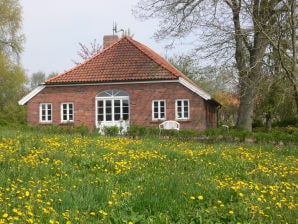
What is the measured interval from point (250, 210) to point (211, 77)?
63.2 feet

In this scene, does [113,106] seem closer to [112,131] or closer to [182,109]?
[182,109]

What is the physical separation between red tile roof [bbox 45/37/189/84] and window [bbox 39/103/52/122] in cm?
178

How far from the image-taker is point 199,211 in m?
6.54

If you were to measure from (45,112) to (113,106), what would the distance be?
525cm

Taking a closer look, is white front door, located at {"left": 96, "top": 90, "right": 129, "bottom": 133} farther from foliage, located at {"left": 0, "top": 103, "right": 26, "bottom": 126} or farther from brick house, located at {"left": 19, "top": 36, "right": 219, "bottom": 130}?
foliage, located at {"left": 0, "top": 103, "right": 26, "bottom": 126}

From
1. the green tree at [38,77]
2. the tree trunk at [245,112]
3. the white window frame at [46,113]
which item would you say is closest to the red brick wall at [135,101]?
the white window frame at [46,113]

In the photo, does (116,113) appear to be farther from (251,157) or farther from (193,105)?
(251,157)

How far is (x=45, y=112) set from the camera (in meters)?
32.3

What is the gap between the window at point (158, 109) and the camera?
3006 centimetres

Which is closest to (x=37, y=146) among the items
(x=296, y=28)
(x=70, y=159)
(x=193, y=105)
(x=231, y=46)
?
(x=70, y=159)

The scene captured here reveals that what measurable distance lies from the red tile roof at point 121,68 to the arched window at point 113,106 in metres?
1.08

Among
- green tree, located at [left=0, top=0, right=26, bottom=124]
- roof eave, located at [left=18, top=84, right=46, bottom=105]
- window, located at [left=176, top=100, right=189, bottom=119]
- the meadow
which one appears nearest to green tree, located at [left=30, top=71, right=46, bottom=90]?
green tree, located at [left=0, top=0, right=26, bottom=124]

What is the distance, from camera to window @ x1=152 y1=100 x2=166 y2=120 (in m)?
30.1

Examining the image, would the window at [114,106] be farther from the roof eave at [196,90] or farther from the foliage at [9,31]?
the foliage at [9,31]
